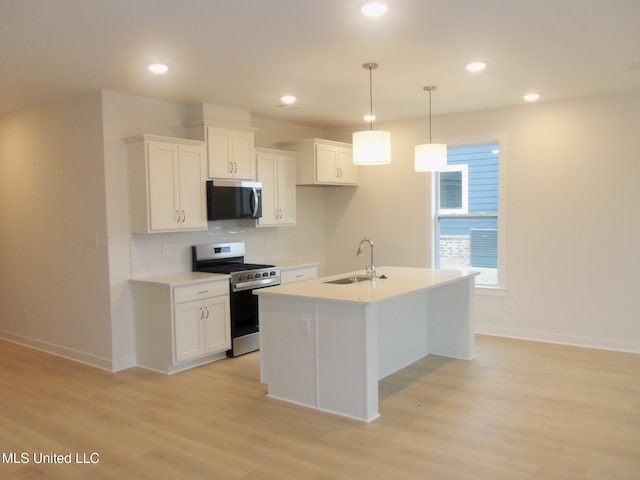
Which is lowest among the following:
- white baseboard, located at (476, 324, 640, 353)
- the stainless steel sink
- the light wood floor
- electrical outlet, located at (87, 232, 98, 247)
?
the light wood floor

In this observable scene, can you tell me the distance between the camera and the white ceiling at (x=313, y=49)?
9.69 ft

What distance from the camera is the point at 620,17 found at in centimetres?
313

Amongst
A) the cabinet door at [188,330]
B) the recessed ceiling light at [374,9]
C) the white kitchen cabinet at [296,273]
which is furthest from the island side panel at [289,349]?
the recessed ceiling light at [374,9]

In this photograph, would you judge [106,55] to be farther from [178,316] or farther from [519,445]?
[519,445]

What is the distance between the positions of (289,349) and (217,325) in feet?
4.37

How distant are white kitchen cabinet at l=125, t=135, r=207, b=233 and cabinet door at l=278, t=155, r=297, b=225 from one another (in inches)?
46.7

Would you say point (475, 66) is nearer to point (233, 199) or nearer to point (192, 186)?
point (233, 199)

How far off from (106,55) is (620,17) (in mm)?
3374

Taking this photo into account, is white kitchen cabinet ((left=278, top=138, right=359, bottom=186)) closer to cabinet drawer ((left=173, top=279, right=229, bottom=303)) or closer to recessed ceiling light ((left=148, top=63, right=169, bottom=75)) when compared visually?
cabinet drawer ((left=173, top=279, right=229, bottom=303))

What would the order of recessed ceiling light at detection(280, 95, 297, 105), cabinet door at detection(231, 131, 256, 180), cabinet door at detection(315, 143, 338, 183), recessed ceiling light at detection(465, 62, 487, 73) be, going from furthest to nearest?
cabinet door at detection(315, 143, 338, 183), cabinet door at detection(231, 131, 256, 180), recessed ceiling light at detection(280, 95, 297, 105), recessed ceiling light at detection(465, 62, 487, 73)

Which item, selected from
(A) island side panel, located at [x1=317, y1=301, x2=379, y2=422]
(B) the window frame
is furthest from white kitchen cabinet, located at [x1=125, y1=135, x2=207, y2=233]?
(B) the window frame

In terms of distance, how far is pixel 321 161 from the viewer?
21.0ft

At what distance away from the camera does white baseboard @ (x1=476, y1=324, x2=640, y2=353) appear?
5.28m

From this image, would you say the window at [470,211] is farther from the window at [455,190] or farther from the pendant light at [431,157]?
the pendant light at [431,157]
